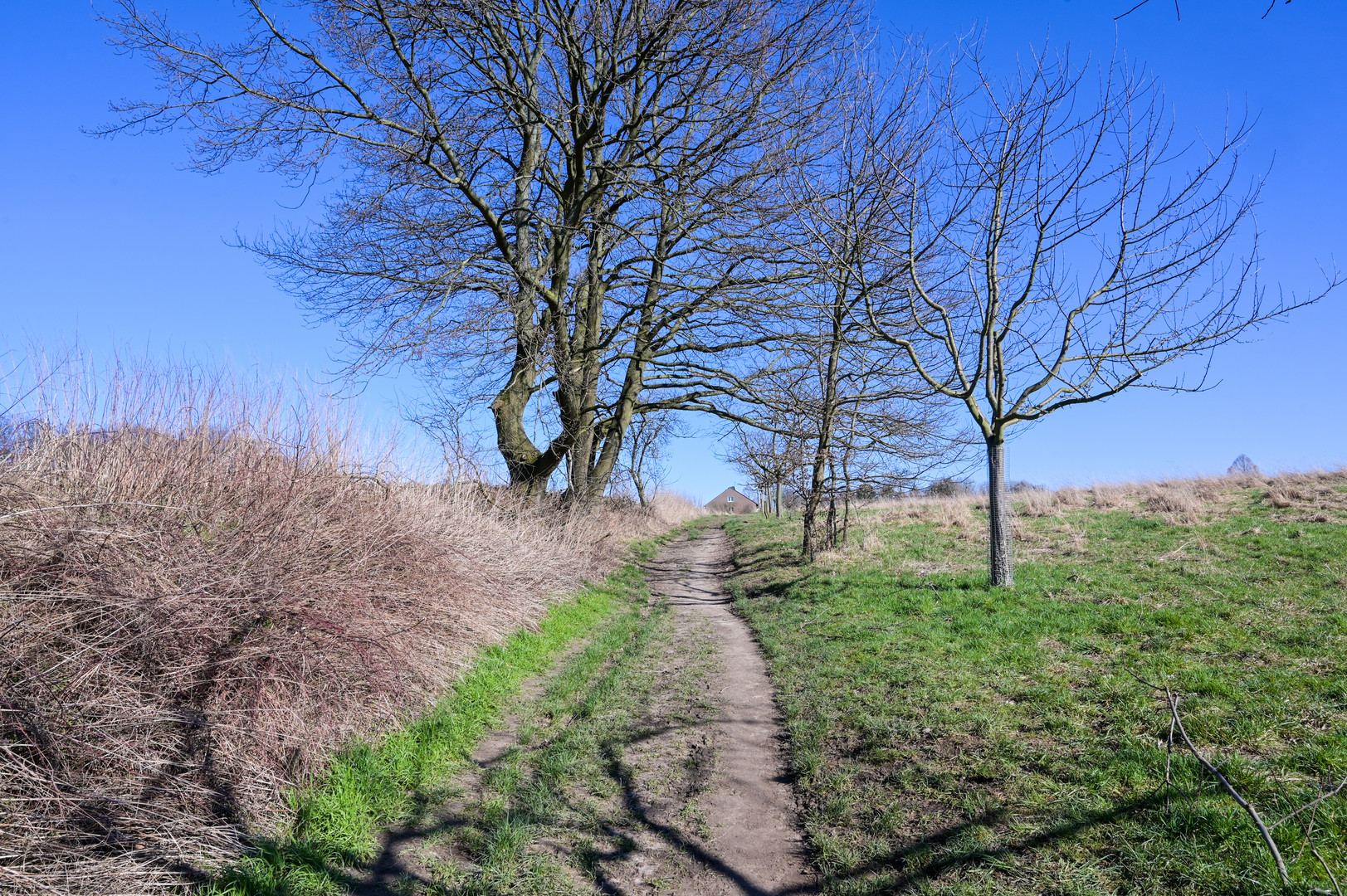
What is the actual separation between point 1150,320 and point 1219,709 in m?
6.46

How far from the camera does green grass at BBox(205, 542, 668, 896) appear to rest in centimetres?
347

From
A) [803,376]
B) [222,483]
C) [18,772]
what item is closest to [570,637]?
[222,483]

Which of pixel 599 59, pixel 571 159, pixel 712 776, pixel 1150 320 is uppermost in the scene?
pixel 599 59

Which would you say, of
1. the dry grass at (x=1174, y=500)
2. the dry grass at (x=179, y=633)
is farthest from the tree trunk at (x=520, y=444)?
the dry grass at (x=1174, y=500)

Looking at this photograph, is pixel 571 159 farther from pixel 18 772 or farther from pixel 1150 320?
pixel 18 772

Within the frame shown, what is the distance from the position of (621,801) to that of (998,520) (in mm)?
7290

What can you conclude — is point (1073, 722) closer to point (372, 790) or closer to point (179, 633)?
point (372, 790)

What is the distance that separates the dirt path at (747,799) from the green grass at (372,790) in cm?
128

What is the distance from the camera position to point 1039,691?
18.0 feet

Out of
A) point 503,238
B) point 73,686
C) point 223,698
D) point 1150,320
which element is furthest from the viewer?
point 503,238

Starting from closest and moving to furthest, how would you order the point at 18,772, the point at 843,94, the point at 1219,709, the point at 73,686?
the point at 18,772
the point at 73,686
the point at 1219,709
the point at 843,94

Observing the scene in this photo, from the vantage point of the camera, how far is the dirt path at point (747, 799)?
3.81 meters

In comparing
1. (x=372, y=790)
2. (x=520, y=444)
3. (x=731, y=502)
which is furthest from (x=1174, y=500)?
Result: (x=731, y=502)

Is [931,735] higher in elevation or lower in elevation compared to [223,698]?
lower
